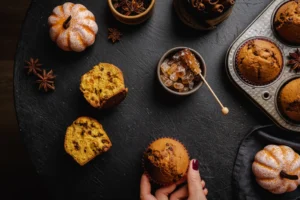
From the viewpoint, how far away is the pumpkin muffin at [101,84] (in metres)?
2.50

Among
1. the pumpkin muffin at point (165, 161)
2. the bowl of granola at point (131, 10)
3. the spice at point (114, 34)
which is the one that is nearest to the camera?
the pumpkin muffin at point (165, 161)

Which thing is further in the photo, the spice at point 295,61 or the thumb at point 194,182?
the spice at point 295,61

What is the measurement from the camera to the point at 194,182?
249cm

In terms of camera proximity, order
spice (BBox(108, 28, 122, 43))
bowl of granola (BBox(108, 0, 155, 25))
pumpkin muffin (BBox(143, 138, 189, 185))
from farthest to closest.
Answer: spice (BBox(108, 28, 122, 43))
bowl of granola (BBox(108, 0, 155, 25))
pumpkin muffin (BBox(143, 138, 189, 185))

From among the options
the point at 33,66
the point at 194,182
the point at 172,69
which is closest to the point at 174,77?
the point at 172,69

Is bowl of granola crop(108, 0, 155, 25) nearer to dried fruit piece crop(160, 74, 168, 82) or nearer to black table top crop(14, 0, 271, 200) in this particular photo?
black table top crop(14, 0, 271, 200)

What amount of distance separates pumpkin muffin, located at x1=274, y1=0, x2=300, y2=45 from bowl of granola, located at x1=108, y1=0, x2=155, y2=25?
0.89 metres

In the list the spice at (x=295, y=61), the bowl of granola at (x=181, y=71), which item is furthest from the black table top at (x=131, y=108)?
the spice at (x=295, y=61)

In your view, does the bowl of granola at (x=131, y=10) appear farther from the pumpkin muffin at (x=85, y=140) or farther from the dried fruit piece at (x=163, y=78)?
the pumpkin muffin at (x=85, y=140)

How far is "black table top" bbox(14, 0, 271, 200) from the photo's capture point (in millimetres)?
2592

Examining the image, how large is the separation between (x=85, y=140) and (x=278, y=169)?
133 centimetres

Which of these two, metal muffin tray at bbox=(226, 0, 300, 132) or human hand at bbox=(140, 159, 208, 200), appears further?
metal muffin tray at bbox=(226, 0, 300, 132)

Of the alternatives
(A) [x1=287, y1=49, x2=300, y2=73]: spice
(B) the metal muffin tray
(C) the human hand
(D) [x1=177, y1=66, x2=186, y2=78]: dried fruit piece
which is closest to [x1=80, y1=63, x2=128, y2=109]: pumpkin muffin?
(D) [x1=177, y1=66, x2=186, y2=78]: dried fruit piece

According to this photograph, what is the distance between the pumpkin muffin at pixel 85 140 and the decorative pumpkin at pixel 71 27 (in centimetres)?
53
